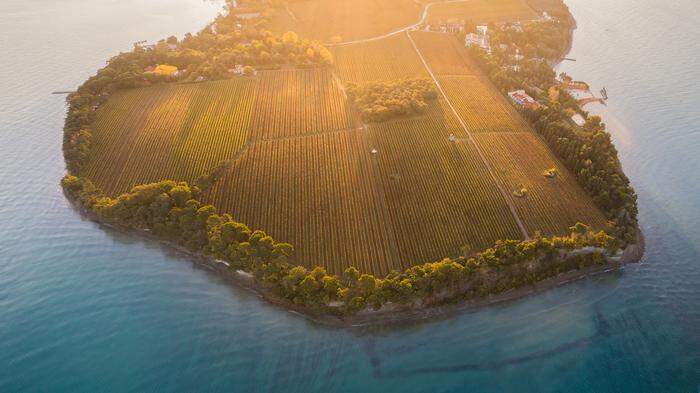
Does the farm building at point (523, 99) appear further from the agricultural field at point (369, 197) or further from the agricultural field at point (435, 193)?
the agricultural field at point (369, 197)

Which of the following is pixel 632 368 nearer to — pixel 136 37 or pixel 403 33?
pixel 403 33

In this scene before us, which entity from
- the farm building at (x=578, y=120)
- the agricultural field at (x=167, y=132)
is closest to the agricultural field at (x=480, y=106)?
the farm building at (x=578, y=120)

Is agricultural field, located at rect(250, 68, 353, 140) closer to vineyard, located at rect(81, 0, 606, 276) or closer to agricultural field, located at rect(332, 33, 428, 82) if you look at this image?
vineyard, located at rect(81, 0, 606, 276)

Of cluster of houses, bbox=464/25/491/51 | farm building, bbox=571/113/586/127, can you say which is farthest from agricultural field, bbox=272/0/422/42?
farm building, bbox=571/113/586/127

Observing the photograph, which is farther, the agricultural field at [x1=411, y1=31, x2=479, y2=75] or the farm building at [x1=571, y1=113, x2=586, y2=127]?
the agricultural field at [x1=411, y1=31, x2=479, y2=75]

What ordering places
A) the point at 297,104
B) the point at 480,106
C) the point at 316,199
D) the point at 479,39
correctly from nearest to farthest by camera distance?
1. the point at 316,199
2. the point at 297,104
3. the point at 480,106
4. the point at 479,39

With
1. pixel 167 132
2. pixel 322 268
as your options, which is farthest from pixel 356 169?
pixel 167 132

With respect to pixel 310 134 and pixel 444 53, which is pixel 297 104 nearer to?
pixel 310 134
